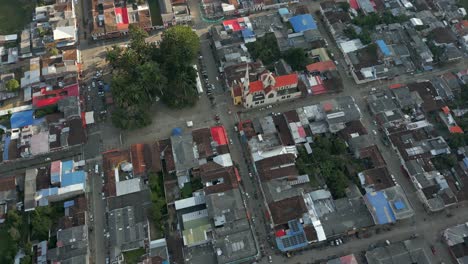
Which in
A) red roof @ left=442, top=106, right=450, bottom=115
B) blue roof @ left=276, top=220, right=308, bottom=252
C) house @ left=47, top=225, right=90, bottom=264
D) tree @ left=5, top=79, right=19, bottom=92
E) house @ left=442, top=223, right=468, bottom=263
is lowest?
house @ left=442, top=223, right=468, bottom=263

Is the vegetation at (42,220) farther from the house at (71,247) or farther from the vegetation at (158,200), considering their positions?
the vegetation at (158,200)

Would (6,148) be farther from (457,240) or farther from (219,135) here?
(457,240)

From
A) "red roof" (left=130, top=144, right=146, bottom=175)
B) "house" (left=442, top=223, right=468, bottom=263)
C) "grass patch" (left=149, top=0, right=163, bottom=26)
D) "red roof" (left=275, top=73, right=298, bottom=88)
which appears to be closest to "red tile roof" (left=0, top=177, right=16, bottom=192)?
"red roof" (left=130, top=144, right=146, bottom=175)

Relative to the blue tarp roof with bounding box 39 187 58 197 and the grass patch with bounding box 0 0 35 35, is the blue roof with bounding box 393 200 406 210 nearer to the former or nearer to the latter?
the blue tarp roof with bounding box 39 187 58 197

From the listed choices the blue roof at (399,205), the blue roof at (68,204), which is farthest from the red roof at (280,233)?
the blue roof at (68,204)

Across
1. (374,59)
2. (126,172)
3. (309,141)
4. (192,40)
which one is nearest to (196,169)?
(126,172)

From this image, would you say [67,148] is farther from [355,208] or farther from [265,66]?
[355,208]
